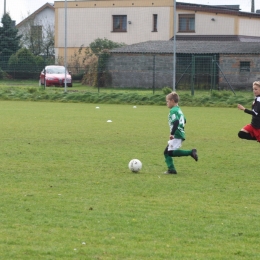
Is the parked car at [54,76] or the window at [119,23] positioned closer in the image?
the parked car at [54,76]

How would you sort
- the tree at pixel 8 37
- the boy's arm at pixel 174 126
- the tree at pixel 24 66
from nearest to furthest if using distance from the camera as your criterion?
the boy's arm at pixel 174 126, the tree at pixel 24 66, the tree at pixel 8 37

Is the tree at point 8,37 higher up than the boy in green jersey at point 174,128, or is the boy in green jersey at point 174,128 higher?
the tree at point 8,37

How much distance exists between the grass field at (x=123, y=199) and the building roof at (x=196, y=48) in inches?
999

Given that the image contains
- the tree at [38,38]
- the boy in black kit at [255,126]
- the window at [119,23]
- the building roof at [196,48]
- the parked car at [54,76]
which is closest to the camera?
the boy in black kit at [255,126]

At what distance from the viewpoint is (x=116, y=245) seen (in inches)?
245

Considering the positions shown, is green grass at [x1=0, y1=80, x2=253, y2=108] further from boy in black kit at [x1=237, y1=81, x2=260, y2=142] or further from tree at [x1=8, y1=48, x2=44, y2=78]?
boy in black kit at [x1=237, y1=81, x2=260, y2=142]

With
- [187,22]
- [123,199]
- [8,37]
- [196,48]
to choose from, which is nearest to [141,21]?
[187,22]

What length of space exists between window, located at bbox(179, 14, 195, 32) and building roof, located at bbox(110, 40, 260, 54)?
20.8ft

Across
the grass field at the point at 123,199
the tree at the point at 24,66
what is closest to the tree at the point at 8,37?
the tree at the point at 24,66

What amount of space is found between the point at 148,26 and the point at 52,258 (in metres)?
47.8

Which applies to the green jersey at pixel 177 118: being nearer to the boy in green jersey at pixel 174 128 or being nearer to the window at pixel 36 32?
the boy in green jersey at pixel 174 128

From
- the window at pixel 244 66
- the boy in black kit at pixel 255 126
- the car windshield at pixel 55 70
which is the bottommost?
the boy in black kit at pixel 255 126

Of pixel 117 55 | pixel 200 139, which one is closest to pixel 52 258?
pixel 200 139

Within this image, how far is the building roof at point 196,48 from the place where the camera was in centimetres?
4162
